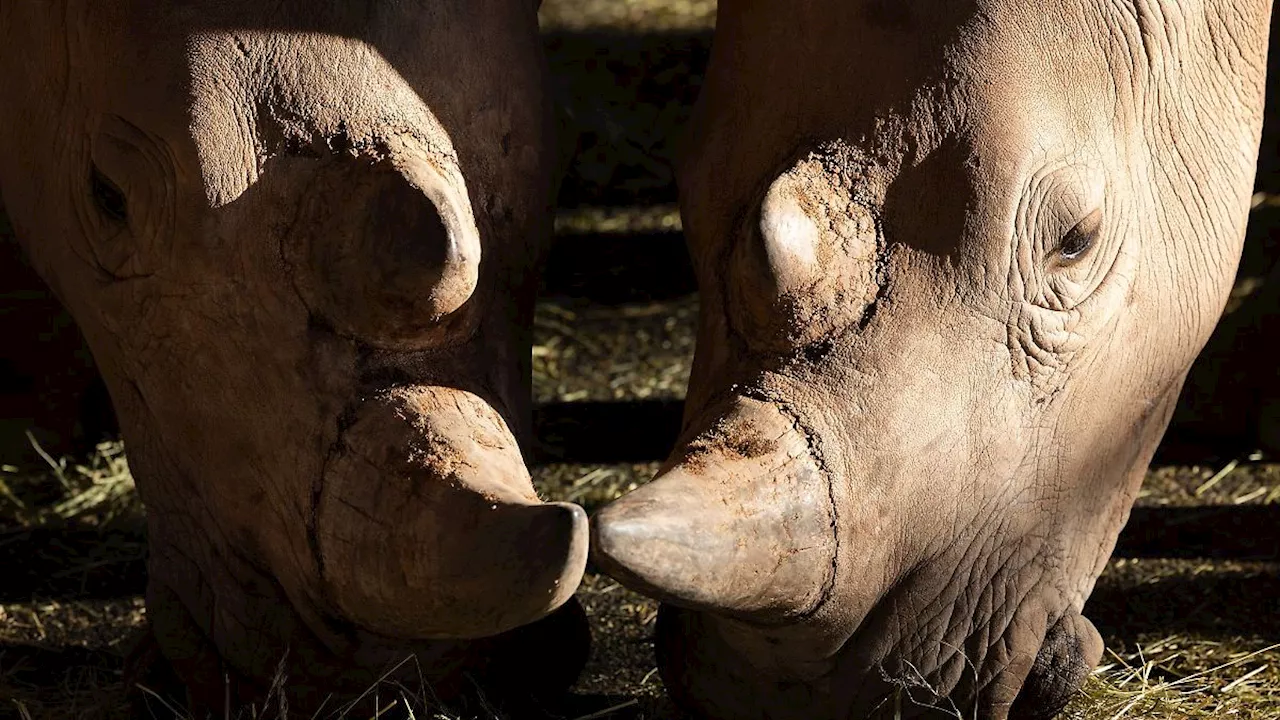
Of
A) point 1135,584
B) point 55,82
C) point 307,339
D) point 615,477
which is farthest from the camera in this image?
point 615,477

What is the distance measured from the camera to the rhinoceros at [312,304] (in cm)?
262

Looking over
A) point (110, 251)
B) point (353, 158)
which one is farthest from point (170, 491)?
point (353, 158)

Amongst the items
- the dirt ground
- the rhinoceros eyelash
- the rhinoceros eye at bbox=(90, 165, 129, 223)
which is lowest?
the dirt ground

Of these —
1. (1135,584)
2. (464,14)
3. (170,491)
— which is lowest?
(1135,584)

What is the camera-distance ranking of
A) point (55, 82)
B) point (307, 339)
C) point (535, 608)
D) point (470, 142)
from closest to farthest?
point (535, 608) → point (307, 339) → point (470, 142) → point (55, 82)

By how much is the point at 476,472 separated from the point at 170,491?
754mm

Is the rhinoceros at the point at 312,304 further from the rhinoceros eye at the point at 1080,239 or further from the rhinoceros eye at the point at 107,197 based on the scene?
the rhinoceros eye at the point at 1080,239

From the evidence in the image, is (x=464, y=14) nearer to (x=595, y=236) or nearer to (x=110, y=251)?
(x=110, y=251)

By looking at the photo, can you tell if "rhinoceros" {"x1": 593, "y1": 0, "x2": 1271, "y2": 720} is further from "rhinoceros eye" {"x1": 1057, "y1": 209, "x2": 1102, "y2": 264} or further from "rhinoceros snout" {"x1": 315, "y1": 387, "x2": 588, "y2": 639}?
"rhinoceros snout" {"x1": 315, "y1": 387, "x2": 588, "y2": 639}

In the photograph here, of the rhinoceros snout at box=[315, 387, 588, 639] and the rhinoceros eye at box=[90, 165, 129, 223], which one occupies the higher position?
the rhinoceros eye at box=[90, 165, 129, 223]

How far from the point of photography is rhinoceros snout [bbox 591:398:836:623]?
2.36 meters

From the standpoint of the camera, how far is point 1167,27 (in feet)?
9.83

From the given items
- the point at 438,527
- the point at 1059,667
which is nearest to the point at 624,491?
the point at 1059,667

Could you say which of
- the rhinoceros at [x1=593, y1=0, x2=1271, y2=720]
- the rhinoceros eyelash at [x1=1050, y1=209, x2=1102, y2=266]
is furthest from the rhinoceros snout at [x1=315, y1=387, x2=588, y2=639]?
the rhinoceros eyelash at [x1=1050, y1=209, x2=1102, y2=266]
